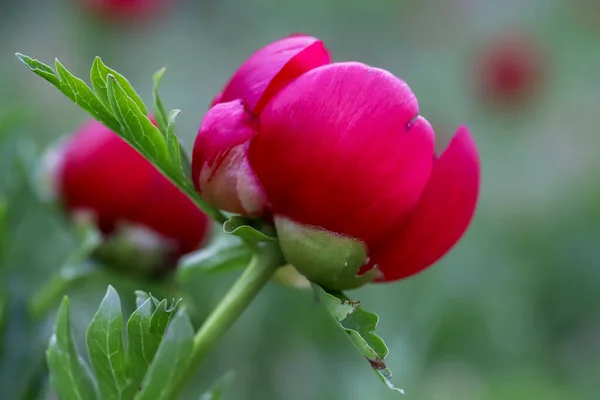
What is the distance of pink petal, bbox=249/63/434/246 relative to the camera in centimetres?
34

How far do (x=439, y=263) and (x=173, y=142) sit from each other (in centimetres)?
99

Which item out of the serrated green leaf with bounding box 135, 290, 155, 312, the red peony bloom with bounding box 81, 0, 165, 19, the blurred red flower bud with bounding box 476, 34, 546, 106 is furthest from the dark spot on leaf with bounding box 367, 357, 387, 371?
the blurred red flower bud with bounding box 476, 34, 546, 106

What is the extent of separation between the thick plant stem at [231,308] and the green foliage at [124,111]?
51mm

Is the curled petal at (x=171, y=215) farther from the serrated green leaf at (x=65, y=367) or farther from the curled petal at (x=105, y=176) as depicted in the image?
the serrated green leaf at (x=65, y=367)

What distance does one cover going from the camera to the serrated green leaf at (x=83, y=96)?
35cm

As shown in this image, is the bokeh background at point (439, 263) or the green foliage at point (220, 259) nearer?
the green foliage at point (220, 259)

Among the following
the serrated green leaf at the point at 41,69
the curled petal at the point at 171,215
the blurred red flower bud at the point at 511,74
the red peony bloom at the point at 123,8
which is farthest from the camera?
the blurred red flower bud at the point at 511,74

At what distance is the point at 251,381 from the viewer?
3.12 ft

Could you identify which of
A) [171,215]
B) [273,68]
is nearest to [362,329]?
[273,68]

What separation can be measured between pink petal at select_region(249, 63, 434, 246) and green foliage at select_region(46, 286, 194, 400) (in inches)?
3.0

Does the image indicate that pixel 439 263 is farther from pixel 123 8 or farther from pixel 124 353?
pixel 124 353

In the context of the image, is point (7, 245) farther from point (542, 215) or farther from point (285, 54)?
point (542, 215)

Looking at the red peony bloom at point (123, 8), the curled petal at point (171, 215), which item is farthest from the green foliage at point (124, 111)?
the red peony bloom at point (123, 8)

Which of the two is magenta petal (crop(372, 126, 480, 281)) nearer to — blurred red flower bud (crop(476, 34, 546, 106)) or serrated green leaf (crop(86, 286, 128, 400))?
serrated green leaf (crop(86, 286, 128, 400))
